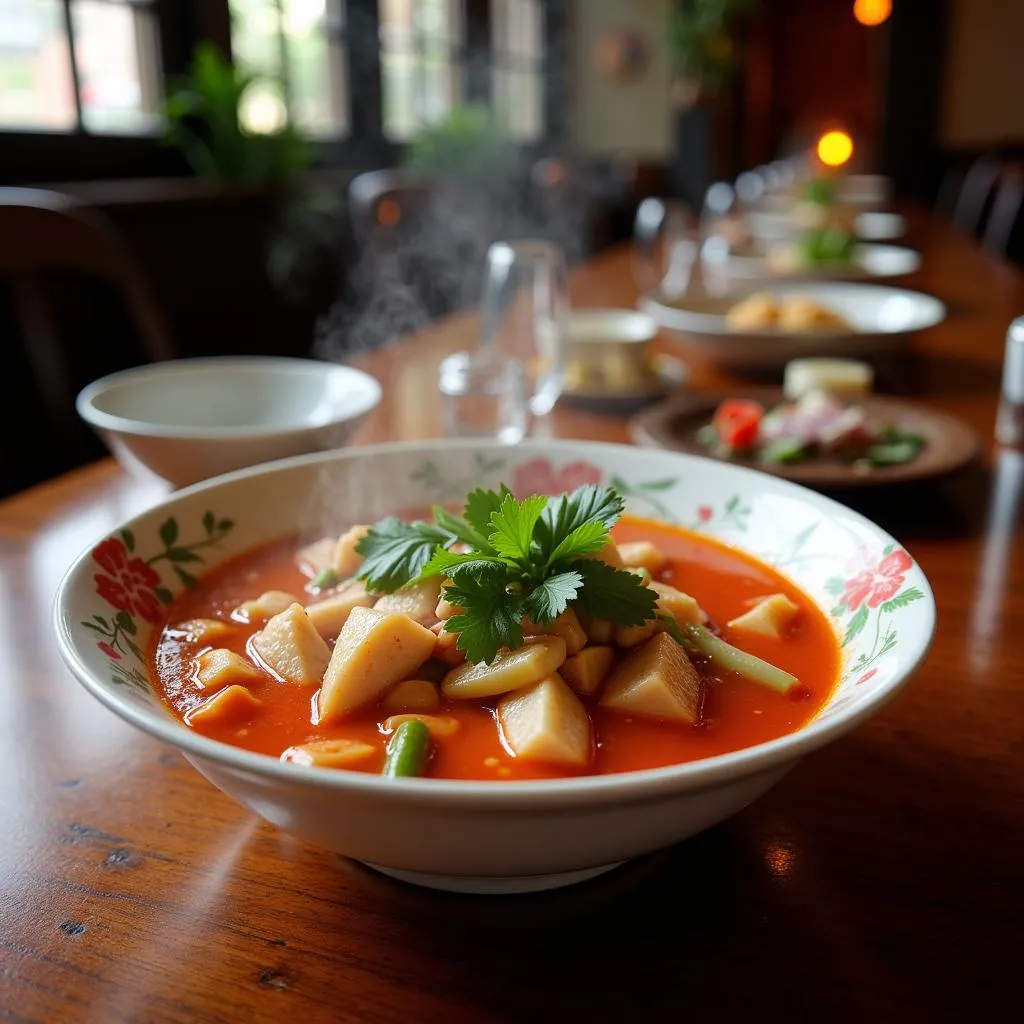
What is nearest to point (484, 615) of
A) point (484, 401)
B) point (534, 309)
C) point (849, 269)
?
point (484, 401)

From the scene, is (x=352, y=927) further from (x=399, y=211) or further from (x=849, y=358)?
(x=399, y=211)

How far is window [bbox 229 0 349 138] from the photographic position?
591 centimetres

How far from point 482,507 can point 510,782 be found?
342 mm

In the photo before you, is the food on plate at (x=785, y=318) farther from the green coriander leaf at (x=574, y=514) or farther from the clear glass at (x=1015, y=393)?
the green coriander leaf at (x=574, y=514)

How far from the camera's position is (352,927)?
2.27 feet

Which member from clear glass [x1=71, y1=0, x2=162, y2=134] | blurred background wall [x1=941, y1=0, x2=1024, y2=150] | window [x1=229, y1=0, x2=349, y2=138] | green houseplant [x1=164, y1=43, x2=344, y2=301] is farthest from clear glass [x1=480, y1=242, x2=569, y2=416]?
blurred background wall [x1=941, y1=0, x2=1024, y2=150]

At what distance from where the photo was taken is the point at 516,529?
81 centimetres

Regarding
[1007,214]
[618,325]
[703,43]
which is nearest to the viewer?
[618,325]

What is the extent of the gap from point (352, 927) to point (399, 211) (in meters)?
3.89

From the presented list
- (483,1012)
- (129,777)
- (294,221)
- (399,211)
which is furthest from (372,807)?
(294,221)

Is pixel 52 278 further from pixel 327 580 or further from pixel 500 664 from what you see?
pixel 500 664

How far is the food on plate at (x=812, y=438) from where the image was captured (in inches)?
60.3

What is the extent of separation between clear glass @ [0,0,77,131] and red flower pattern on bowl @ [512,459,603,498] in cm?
438

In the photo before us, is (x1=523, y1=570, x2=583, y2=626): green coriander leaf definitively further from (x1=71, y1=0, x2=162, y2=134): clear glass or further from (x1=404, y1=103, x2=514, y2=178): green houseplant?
(x1=404, y1=103, x2=514, y2=178): green houseplant
